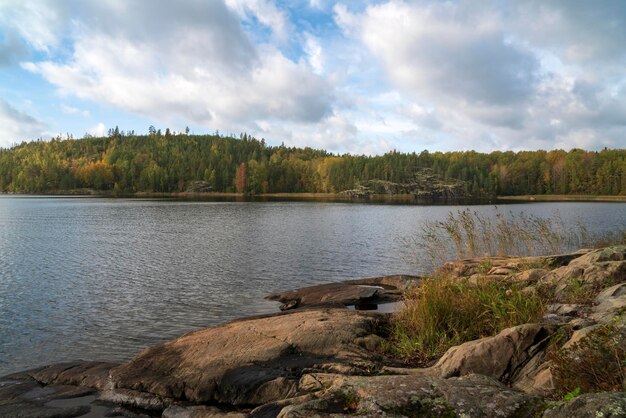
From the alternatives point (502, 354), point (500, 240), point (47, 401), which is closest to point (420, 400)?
point (502, 354)

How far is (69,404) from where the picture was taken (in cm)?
1056

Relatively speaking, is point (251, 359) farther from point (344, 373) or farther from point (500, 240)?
point (500, 240)

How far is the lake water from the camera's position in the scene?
16.4 m

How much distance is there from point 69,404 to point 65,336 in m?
6.73

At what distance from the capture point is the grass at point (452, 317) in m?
10.3

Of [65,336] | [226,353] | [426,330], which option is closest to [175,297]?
[65,336]

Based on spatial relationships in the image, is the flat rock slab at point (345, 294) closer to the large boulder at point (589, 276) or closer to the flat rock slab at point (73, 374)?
the large boulder at point (589, 276)

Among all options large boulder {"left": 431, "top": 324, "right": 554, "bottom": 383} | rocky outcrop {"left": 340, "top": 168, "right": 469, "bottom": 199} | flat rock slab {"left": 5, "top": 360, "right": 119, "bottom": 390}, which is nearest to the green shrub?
large boulder {"left": 431, "top": 324, "right": 554, "bottom": 383}

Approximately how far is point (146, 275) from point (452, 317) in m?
21.5

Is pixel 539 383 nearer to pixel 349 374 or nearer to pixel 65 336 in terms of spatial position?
pixel 349 374

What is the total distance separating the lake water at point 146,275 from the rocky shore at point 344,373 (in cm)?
331

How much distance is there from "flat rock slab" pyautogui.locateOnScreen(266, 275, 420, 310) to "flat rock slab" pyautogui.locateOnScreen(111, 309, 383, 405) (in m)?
6.00

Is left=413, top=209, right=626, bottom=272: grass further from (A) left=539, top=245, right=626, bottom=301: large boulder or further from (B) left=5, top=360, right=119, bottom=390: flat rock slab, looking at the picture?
(B) left=5, top=360, right=119, bottom=390: flat rock slab

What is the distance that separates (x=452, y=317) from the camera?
1112cm
